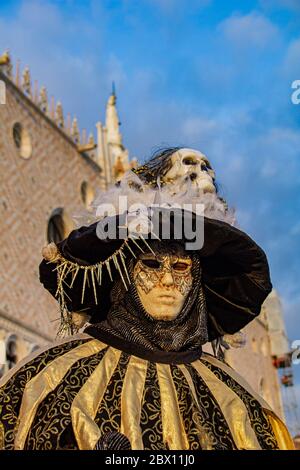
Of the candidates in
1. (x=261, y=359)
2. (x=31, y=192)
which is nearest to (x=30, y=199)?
(x=31, y=192)

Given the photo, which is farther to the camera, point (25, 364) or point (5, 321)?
point (5, 321)

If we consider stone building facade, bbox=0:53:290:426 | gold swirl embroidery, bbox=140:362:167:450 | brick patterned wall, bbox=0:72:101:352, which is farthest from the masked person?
brick patterned wall, bbox=0:72:101:352

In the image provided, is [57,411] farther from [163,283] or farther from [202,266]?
[202,266]

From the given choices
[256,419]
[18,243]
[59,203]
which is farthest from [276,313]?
[256,419]

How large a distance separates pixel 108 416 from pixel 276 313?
53.8ft

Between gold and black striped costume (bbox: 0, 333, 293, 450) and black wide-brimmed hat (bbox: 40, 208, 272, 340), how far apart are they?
16 centimetres

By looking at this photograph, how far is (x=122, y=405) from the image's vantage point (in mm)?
1340

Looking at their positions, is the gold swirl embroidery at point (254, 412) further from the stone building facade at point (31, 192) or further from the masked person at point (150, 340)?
the stone building facade at point (31, 192)

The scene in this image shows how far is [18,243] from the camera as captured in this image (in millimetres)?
7496

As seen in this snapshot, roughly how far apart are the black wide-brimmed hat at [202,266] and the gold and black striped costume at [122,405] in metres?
0.16

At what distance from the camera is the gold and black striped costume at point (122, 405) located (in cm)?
130

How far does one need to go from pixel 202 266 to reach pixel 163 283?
8.4 inches

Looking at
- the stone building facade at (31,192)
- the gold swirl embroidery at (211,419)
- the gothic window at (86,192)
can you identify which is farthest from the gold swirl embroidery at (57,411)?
the gothic window at (86,192)

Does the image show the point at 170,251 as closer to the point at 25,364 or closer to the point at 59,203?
the point at 25,364
